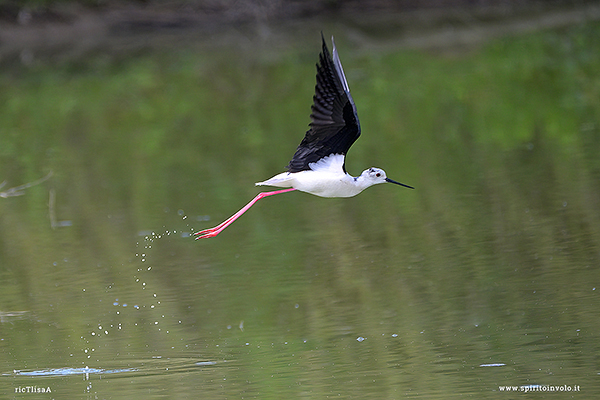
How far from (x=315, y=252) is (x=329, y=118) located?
8.66ft

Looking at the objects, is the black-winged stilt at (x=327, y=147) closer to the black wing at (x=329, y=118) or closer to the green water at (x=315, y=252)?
the black wing at (x=329, y=118)

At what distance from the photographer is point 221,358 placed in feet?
20.6

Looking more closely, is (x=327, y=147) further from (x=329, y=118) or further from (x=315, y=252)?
(x=315, y=252)

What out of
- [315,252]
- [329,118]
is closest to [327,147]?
[329,118]

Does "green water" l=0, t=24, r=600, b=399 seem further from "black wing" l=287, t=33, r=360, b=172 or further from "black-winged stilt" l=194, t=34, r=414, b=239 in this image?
"black wing" l=287, t=33, r=360, b=172

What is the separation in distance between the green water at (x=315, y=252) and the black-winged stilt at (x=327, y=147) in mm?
1053

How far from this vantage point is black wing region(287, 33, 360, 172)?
5965mm

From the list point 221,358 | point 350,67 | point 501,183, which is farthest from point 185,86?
point 221,358

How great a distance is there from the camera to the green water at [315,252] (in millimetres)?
5988

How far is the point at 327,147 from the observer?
6.44 metres

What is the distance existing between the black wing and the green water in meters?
1.27

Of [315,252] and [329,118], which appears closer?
[329,118]

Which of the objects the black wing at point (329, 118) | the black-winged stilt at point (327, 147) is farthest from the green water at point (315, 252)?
the black wing at point (329, 118)

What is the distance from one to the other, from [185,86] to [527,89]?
7.79 m
